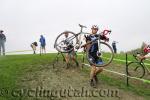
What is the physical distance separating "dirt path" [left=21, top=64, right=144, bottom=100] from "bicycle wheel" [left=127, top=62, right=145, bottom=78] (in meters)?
2.07

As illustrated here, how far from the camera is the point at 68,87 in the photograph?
2138cm

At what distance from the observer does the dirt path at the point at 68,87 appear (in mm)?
20328

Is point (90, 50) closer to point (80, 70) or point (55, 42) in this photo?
point (55, 42)

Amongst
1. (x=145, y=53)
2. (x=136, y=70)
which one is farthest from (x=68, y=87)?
(x=145, y=53)

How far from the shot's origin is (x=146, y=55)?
22875mm

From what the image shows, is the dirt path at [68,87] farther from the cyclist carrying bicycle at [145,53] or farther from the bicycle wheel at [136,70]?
the cyclist carrying bicycle at [145,53]

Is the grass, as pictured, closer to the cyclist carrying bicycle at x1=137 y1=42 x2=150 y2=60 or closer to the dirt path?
the dirt path

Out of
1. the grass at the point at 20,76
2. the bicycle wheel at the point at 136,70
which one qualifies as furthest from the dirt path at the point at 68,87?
the bicycle wheel at the point at 136,70

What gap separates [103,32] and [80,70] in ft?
18.2

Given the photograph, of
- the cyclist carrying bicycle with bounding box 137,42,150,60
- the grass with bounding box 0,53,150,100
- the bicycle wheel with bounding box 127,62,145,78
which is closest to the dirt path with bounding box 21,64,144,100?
the grass with bounding box 0,53,150,100

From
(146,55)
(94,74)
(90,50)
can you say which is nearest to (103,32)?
(90,50)

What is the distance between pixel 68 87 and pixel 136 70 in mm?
4511

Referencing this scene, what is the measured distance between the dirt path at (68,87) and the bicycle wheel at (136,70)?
2.07m

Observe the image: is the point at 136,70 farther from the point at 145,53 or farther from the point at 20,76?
the point at 20,76
